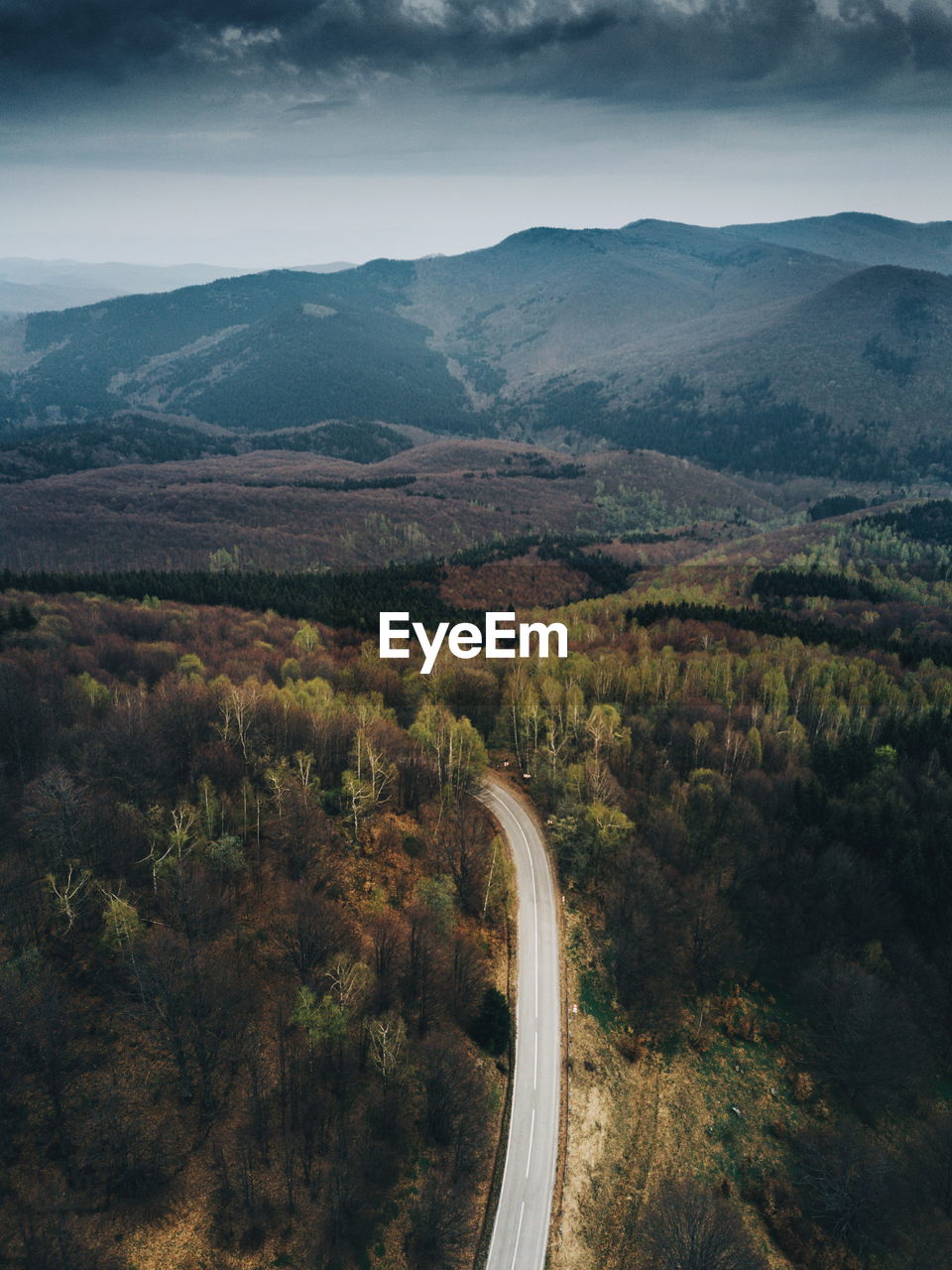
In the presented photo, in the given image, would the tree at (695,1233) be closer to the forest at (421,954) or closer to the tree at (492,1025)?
the forest at (421,954)

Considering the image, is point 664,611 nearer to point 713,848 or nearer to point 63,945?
point 713,848

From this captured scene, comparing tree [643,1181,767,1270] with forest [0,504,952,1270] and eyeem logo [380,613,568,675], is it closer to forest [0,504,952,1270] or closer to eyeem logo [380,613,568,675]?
forest [0,504,952,1270]

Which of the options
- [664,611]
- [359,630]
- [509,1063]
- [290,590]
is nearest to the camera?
[509,1063]

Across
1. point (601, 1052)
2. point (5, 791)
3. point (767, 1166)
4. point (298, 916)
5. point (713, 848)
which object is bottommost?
point (767, 1166)

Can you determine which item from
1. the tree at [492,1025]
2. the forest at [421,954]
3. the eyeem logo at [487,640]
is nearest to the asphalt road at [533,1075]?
the forest at [421,954]

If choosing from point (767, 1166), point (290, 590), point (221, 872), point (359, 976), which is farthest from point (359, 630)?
point (767, 1166)

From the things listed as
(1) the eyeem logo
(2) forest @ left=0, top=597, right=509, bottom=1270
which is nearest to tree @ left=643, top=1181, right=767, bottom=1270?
(2) forest @ left=0, top=597, right=509, bottom=1270

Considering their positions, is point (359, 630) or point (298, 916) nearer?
point (298, 916)

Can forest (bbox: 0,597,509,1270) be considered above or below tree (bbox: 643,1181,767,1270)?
above
